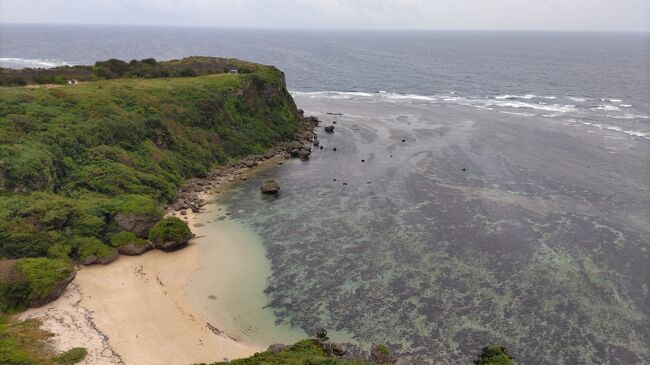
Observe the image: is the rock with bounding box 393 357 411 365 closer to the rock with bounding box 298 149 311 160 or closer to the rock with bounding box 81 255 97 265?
the rock with bounding box 81 255 97 265

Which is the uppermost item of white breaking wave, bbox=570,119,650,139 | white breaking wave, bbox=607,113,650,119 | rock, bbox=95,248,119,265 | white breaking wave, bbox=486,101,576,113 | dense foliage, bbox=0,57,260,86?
dense foliage, bbox=0,57,260,86

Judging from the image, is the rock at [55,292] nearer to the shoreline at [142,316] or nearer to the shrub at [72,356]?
the shoreline at [142,316]

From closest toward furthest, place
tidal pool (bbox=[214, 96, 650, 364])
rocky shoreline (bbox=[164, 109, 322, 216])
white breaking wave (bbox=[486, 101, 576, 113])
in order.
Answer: tidal pool (bbox=[214, 96, 650, 364])
rocky shoreline (bbox=[164, 109, 322, 216])
white breaking wave (bbox=[486, 101, 576, 113])

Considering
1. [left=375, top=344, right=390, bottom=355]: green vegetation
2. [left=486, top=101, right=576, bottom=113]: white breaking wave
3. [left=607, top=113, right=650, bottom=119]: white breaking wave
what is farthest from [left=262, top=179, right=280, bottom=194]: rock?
[left=607, top=113, right=650, bottom=119]: white breaking wave

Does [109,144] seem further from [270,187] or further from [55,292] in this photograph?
[55,292]

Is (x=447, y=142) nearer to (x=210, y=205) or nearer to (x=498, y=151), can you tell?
(x=498, y=151)

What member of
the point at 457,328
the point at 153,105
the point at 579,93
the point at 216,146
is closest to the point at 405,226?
the point at 457,328

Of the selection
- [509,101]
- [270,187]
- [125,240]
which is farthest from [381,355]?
[509,101]
